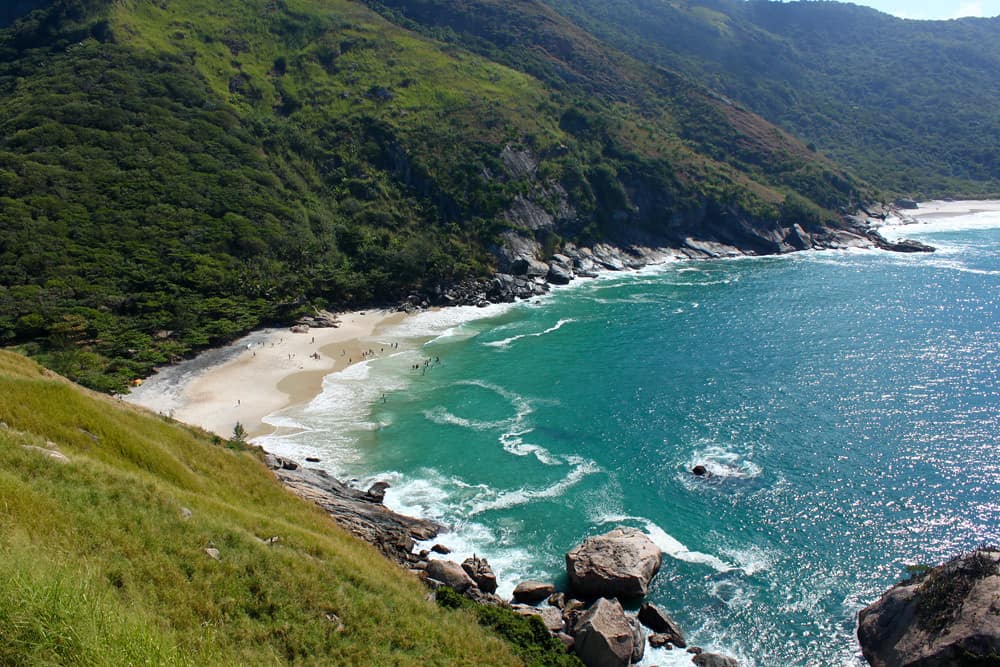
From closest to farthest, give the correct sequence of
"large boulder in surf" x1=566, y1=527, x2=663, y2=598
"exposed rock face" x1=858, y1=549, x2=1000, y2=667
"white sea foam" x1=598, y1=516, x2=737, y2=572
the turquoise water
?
"exposed rock face" x1=858, y1=549, x2=1000, y2=667, "large boulder in surf" x1=566, y1=527, x2=663, y2=598, the turquoise water, "white sea foam" x1=598, y1=516, x2=737, y2=572

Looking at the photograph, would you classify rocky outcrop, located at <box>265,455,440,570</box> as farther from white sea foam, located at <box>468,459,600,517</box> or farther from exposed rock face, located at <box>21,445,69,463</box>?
exposed rock face, located at <box>21,445,69,463</box>

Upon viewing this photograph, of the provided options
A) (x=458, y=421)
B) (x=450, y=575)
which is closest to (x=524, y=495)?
(x=450, y=575)

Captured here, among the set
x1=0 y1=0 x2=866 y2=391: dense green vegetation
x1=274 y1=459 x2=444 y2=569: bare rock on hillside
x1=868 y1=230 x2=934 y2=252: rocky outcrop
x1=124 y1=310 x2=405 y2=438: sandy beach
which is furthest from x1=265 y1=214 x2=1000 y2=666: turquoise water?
x1=868 y1=230 x2=934 y2=252: rocky outcrop

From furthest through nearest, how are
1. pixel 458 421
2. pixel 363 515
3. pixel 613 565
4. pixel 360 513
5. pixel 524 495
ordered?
pixel 458 421
pixel 524 495
pixel 360 513
pixel 363 515
pixel 613 565

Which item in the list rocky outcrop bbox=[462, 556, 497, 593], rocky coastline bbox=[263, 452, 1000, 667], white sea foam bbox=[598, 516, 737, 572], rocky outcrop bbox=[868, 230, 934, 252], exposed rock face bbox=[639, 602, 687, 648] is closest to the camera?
rocky coastline bbox=[263, 452, 1000, 667]

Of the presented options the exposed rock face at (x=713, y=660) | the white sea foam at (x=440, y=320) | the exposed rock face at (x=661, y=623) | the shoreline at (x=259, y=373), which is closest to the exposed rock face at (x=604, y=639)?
the exposed rock face at (x=661, y=623)

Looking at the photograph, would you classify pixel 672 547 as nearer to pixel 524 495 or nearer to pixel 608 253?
pixel 524 495
